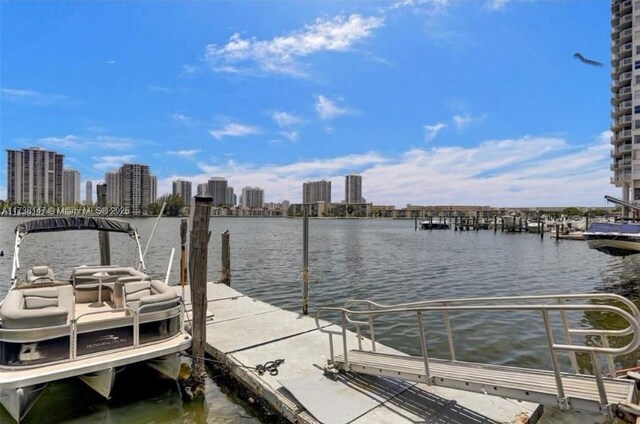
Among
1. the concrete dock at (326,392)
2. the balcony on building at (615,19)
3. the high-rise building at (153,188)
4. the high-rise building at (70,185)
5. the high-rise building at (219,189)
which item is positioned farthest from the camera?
the high-rise building at (219,189)

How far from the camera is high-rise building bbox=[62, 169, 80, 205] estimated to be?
119 m

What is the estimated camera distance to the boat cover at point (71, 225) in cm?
852

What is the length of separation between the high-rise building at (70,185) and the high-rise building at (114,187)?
2548 centimetres

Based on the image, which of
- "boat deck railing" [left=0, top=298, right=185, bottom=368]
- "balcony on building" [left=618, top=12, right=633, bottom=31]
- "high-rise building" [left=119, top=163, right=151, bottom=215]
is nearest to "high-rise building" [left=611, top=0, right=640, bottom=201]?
"balcony on building" [left=618, top=12, right=633, bottom=31]

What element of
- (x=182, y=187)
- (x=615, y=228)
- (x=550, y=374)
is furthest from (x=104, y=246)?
(x=182, y=187)

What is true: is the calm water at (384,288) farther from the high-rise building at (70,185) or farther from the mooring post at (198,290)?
the high-rise building at (70,185)

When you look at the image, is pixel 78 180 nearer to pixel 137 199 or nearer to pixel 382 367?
pixel 137 199

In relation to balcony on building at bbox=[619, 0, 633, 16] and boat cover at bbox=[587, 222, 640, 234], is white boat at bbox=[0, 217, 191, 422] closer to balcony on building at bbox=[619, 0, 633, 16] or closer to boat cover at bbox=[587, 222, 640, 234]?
boat cover at bbox=[587, 222, 640, 234]

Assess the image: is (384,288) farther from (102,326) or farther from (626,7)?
(626,7)

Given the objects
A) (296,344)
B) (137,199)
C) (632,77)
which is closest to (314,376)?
(296,344)

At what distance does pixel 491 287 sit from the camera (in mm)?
17016

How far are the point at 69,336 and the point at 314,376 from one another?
363 centimetres

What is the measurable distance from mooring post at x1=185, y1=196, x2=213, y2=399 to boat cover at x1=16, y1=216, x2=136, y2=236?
13.1 ft

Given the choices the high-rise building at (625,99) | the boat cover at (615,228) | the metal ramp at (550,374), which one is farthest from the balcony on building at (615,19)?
the metal ramp at (550,374)
